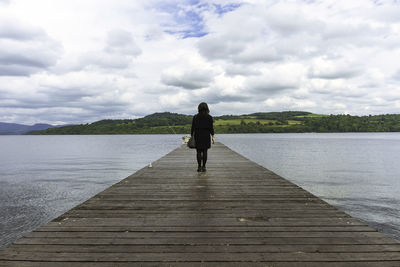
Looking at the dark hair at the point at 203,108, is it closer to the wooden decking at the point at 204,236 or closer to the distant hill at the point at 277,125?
the wooden decking at the point at 204,236

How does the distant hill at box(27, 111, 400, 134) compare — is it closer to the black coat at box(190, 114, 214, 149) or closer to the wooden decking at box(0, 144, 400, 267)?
the black coat at box(190, 114, 214, 149)

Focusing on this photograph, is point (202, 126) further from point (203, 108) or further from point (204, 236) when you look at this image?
point (204, 236)

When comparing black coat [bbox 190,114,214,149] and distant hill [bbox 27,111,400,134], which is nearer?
black coat [bbox 190,114,214,149]

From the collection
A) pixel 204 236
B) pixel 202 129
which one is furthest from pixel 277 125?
pixel 204 236

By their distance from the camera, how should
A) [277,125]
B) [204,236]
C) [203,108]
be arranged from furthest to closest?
1. [277,125]
2. [203,108]
3. [204,236]

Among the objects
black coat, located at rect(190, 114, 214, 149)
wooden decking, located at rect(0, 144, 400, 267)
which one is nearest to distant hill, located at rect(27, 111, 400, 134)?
black coat, located at rect(190, 114, 214, 149)

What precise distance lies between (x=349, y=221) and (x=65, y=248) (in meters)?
4.31

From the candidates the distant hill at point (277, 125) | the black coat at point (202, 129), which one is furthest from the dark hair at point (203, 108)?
the distant hill at point (277, 125)

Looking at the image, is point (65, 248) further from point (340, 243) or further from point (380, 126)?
point (380, 126)

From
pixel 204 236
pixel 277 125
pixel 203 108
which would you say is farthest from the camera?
pixel 277 125

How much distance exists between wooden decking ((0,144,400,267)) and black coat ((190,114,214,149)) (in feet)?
9.74

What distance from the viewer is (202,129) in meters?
8.81

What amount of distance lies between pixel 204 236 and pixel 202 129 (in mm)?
5330

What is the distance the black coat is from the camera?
28.8 feet
